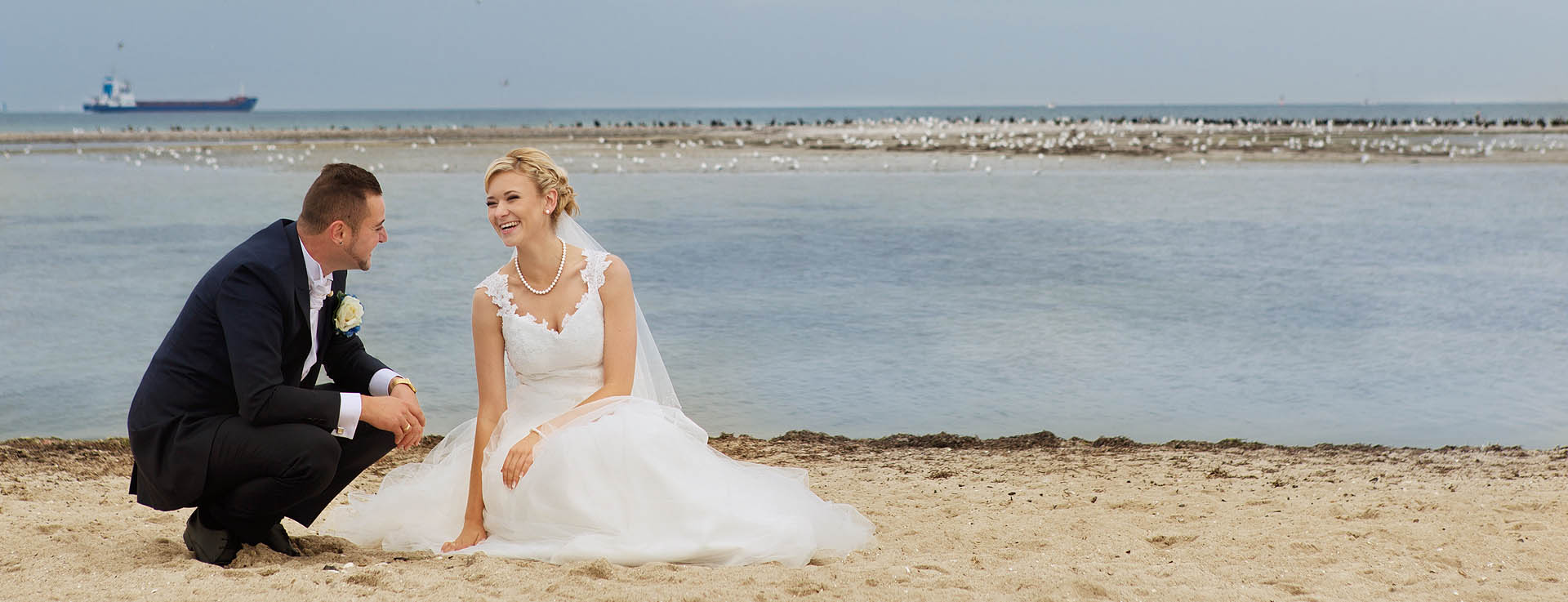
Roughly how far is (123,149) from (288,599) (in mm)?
54562

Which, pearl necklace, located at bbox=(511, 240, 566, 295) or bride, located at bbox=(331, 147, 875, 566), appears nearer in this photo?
bride, located at bbox=(331, 147, 875, 566)

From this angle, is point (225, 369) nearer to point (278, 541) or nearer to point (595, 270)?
point (278, 541)

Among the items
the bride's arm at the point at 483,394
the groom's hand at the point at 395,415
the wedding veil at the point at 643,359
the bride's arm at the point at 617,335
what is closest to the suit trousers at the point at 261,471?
the groom's hand at the point at 395,415

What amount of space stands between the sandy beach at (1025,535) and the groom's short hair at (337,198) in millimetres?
1218

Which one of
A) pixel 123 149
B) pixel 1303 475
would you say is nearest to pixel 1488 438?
pixel 1303 475

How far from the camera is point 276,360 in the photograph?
13.6ft

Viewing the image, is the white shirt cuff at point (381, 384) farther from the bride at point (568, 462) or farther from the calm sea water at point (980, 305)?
the calm sea water at point (980, 305)

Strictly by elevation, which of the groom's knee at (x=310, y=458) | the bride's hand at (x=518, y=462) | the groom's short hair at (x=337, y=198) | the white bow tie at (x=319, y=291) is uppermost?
the groom's short hair at (x=337, y=198)

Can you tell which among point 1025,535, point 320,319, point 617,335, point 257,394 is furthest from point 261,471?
point 1025,535

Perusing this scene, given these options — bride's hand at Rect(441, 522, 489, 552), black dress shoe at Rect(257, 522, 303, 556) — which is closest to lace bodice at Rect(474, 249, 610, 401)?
bride's hand at Rect(441, 522, 489, 552)

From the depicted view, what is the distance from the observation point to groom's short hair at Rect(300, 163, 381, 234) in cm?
423

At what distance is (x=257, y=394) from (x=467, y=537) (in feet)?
3.43

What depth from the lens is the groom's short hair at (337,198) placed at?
13.9 feet

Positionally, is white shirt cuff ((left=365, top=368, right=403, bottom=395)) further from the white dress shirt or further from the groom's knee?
the groom's knee
